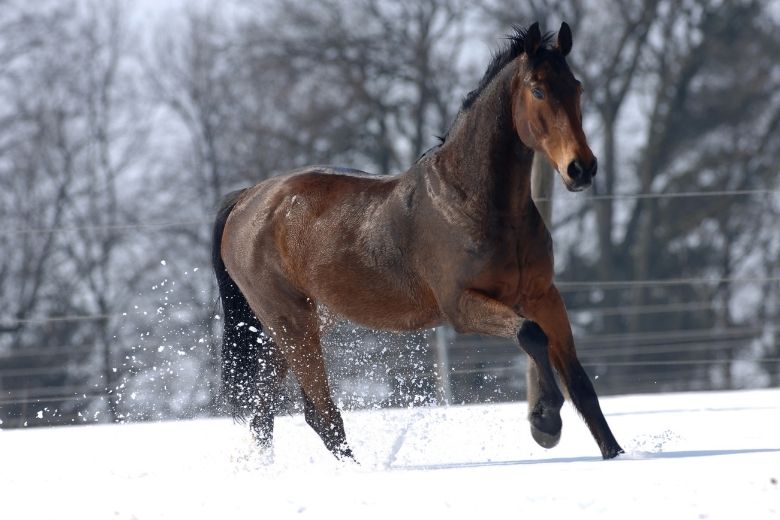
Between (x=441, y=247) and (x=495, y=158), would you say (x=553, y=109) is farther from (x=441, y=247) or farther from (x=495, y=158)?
(x=441, y=247)

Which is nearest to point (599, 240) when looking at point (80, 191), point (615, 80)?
point (615, 80)

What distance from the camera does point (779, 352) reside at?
17.4 metres

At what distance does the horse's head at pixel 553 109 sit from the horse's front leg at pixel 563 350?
0.56m

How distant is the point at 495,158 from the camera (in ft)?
16.1

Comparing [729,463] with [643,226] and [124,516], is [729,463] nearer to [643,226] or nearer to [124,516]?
[124,516]

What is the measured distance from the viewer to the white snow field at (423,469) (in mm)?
3500

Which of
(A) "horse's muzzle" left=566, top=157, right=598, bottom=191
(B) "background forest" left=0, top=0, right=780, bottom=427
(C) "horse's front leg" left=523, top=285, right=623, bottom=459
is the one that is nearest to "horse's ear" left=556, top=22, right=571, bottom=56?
(A) "horse's muzzle" left=566, top=157, right=598, bottom=191

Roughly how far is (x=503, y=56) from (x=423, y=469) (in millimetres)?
1548

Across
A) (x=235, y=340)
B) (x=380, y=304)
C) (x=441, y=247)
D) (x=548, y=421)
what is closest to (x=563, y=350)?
(x=548, y=421)

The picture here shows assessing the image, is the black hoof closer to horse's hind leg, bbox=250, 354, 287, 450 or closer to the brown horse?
the brown horse

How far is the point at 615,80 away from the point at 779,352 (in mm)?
4557

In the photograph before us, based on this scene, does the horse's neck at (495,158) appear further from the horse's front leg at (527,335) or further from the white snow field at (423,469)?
the white snow field at (423,469)

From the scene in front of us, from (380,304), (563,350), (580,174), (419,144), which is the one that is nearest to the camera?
(580,174)

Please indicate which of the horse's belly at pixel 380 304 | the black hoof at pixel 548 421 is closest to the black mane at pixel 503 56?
the horse's belly at pixel 380 304
